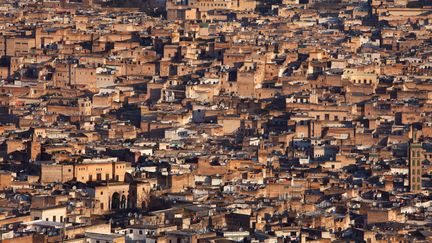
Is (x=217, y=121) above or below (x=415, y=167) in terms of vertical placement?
below

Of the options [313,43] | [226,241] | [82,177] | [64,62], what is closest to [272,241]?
[226,241]

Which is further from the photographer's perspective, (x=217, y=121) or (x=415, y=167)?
(x=217, y=121)

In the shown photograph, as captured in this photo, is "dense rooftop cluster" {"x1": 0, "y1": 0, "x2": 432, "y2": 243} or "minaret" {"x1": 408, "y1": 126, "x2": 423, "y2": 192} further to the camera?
"minaret" {"x1": 408, "y1": 126, "x2": 423, "y2": 192}

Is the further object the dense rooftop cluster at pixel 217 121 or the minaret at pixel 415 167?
the minaret at pixel 415 167
